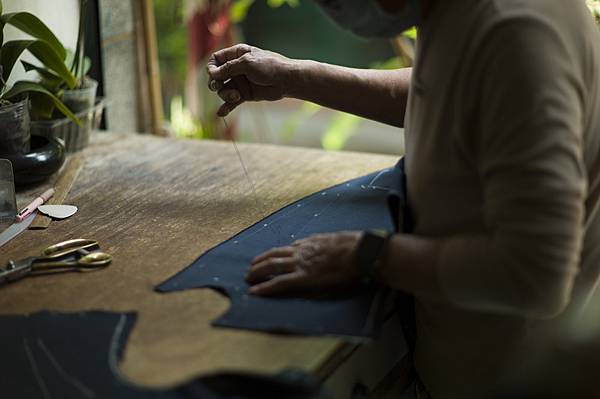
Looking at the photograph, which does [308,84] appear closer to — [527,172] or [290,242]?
[290,242]

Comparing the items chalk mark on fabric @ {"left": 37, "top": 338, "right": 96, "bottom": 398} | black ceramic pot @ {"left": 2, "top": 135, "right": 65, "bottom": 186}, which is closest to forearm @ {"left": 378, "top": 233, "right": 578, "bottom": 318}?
chalk mark on fabric @ {"left": 37, "top": 338, "right": 96, "bottom": 398}

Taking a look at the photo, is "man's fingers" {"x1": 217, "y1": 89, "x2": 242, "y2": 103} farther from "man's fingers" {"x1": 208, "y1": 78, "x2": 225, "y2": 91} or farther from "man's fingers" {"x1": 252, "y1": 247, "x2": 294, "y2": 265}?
"man's fingers" {"x1": 252, "y1": 247, "x2": 294, "y2": 265}

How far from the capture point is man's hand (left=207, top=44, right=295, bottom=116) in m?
1.41

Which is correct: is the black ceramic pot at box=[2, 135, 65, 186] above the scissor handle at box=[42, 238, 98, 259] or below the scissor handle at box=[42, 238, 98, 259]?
above

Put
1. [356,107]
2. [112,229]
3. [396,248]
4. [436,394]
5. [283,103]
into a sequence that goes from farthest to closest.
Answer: [283,103], [356,107], [112,229], [436,394], [396,248]

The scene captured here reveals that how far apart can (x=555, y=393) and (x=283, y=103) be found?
273 centimetres

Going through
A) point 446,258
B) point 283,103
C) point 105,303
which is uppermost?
point 446,258

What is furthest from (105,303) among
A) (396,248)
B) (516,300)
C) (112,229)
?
(516,300)

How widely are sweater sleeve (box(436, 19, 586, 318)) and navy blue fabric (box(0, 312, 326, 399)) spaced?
25 cm

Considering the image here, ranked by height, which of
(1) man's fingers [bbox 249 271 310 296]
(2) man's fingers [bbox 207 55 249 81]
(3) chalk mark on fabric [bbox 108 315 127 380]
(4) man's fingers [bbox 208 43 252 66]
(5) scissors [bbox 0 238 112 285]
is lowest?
(3) chalk mark on fabric [bbox 108 315 127 380]

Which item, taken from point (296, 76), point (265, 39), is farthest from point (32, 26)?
point (265, 39)

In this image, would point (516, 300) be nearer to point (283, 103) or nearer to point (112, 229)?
point (112, 229)

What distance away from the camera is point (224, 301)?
3.59ft

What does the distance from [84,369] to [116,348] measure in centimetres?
5
